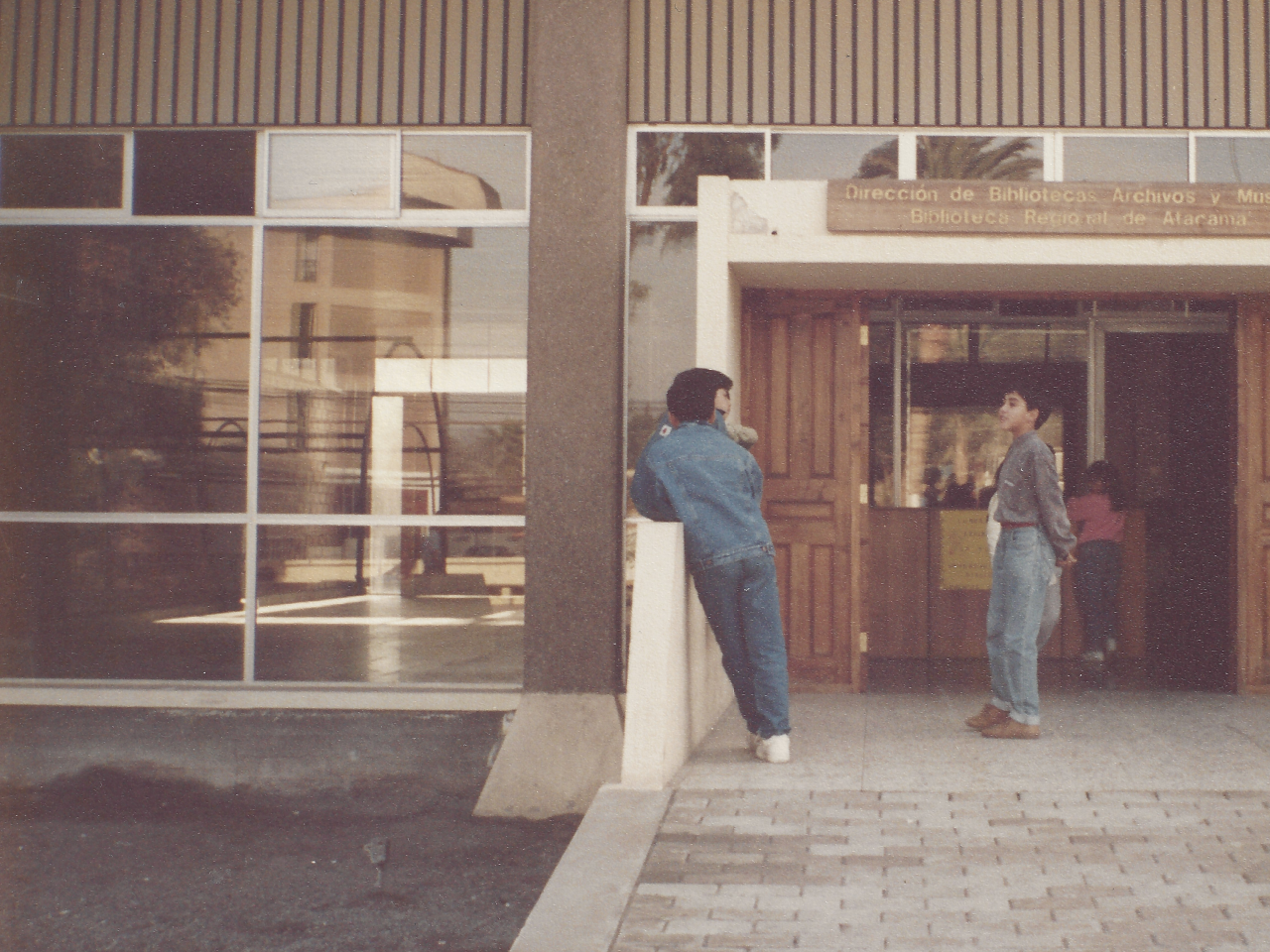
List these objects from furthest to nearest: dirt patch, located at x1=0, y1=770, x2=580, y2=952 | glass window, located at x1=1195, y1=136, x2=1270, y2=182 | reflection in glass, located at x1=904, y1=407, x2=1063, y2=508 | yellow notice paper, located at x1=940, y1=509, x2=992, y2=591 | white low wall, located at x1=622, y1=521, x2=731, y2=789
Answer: reflection in glass, located at x1=904, y1=407, x2=1063, y2=508, yellow notice paper, located at x1=940, y1=509, x2=992, y2=591, glass window, located at x1=1195, y1=136, x2=1270, y2=182, dirt patch, located at x1=0, y1=770, x2=580, y2=952, white low wall, located at x1=622, y1=521, x2=731, y2=789

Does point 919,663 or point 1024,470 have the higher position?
point 1024,470

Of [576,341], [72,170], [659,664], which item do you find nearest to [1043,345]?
[576,341]

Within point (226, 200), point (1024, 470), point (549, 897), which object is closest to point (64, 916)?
point (549, 897)

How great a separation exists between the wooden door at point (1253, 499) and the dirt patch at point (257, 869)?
4.32m

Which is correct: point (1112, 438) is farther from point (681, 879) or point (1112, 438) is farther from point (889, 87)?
point (681, 879)

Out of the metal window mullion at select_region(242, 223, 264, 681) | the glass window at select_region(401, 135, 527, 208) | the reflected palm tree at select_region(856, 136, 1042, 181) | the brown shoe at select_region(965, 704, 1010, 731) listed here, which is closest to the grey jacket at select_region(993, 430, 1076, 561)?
the brown shoe at select_region(965, 704, 1010, 731)

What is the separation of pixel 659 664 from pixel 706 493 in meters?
0.83

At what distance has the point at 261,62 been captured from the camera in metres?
8.04

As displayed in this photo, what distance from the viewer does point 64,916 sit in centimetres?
584

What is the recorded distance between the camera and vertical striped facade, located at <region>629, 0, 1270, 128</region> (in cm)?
775

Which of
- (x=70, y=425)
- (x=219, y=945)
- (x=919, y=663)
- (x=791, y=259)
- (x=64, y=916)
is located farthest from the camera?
(x=919, y=663)

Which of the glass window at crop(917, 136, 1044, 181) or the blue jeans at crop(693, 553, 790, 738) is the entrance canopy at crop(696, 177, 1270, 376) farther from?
the blue jeans at crop(693, 553, 790, 738)

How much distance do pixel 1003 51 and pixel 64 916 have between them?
23.2 feet

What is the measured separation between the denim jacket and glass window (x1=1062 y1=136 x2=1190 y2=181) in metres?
3.58
